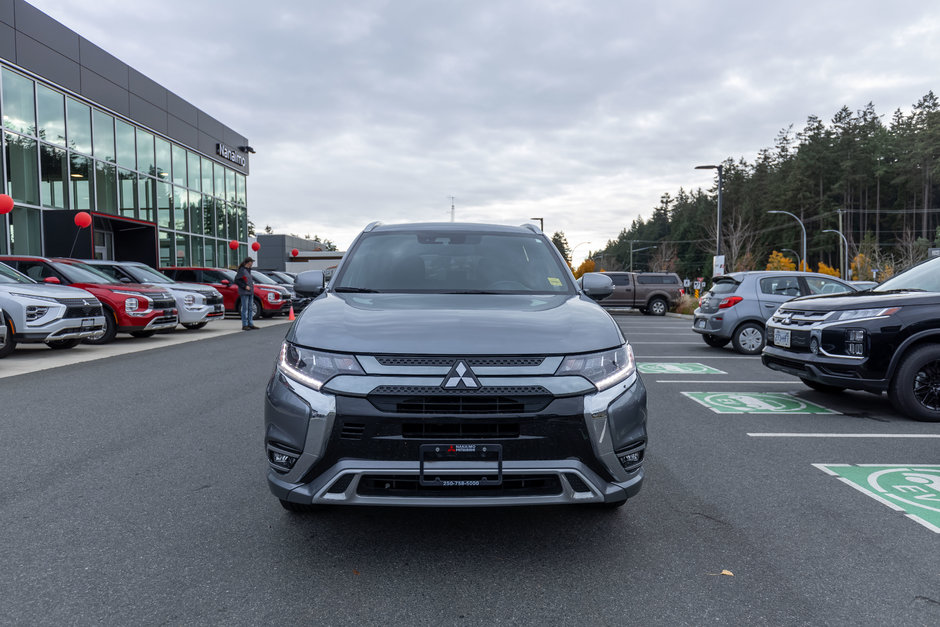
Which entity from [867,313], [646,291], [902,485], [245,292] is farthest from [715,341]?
[646,291]

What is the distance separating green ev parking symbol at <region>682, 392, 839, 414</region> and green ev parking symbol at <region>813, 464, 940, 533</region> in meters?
2.11

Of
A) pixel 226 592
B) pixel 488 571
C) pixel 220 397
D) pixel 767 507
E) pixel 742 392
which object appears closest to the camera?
pixel 226 592

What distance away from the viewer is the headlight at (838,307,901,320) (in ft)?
20.8

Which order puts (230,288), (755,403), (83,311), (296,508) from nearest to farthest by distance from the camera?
(296,508) → (755,403) → (83,311) → (230,288)

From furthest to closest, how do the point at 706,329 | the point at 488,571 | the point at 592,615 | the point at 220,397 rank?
1. the point at 706,329
2. the point at 220,397
3. the point at 488,571
4. the point at 592,615

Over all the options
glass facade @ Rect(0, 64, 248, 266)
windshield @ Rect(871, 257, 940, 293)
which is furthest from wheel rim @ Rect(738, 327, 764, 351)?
glass facade @ Rect(0, 64, 248, 266)

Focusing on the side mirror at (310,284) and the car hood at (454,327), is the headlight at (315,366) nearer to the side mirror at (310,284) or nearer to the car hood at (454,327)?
the car hood at (454,327)

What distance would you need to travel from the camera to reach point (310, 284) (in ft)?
15.9

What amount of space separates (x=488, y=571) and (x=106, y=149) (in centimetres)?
2748

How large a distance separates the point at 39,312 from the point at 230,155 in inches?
1177

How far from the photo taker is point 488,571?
3035mm

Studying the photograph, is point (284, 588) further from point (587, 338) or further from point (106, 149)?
point (106, 149)

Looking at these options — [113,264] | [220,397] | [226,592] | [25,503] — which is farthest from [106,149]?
[226,592]

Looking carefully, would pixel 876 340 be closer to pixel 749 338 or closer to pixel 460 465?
pixel 460 465
